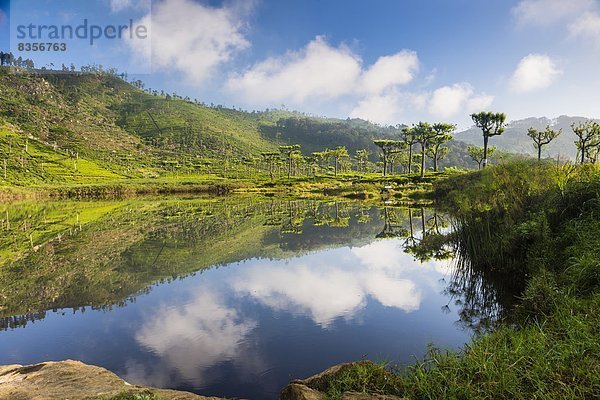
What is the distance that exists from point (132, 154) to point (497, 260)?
5834 inches

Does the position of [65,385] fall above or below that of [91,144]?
below

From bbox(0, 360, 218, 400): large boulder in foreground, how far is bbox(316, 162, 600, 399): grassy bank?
307 centimetres

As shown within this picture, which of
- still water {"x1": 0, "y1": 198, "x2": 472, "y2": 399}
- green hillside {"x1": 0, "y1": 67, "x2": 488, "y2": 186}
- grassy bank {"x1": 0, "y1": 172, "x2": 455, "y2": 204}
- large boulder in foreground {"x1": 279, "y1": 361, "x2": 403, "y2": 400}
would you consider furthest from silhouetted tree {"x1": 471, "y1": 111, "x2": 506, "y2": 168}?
green hillside {"x1": 0, "y1": 67, "x2": 488, "y2": 186}

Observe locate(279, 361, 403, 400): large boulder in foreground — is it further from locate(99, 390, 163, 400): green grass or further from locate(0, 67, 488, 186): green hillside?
locate(0, 67, 488, 186): green hillside

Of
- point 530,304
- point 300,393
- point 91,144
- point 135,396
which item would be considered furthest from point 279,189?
point 91,144

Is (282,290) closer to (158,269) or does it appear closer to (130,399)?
(158,269)

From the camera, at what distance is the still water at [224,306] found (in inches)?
300

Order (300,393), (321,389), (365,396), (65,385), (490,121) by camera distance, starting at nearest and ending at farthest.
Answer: (365,396), (300,393), (321,389), (65,385), (490,121)

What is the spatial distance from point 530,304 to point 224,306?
8.55 meters

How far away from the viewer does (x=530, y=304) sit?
7680 millimetres

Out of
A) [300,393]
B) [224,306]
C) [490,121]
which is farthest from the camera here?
[490,121]

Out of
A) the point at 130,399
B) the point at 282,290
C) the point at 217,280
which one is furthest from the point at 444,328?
the point at 217,280

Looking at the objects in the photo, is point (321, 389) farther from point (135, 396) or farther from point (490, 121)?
point (490, 121)

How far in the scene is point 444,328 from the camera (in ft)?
29.5
